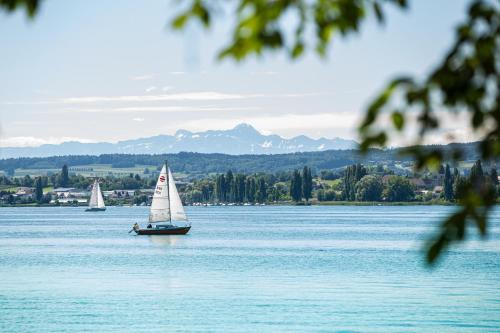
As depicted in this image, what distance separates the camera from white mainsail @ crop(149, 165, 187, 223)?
99.1 meters

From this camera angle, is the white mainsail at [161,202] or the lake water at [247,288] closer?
the lake water at [247,288]

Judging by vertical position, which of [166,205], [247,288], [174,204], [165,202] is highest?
[165,202]

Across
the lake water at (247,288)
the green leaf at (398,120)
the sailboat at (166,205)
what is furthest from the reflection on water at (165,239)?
the green leaf at (398,120)

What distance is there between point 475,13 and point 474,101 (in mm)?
614

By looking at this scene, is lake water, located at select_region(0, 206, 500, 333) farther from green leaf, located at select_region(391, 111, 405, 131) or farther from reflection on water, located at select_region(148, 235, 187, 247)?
green leaf, located at select_region(391, 111, 405, 131)

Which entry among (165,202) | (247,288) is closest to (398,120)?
(247,288)

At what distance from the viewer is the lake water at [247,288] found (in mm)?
40656

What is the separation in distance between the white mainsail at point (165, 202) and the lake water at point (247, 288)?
6.79 metres

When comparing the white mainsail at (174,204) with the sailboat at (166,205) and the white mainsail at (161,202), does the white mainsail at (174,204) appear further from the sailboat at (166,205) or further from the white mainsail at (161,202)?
the white mainsail at (161,202)

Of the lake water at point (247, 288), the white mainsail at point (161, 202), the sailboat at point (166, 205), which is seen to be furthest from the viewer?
the sailboat at point (166, 205)

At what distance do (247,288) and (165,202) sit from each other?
47.2 metres

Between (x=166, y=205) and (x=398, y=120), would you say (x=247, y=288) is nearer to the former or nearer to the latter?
(x=166, y=205)

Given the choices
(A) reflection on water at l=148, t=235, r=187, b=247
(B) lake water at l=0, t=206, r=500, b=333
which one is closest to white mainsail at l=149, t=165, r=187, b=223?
(A) reflection on water at l=148, t=235, r=187, b=247

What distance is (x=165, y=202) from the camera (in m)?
101
